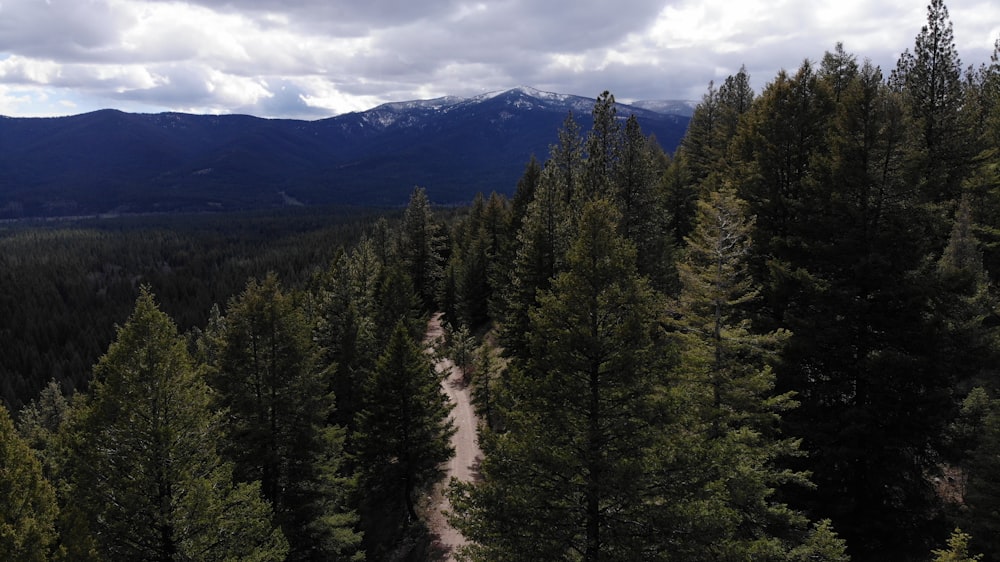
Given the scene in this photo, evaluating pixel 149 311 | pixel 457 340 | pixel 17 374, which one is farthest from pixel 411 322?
pixel 17 374

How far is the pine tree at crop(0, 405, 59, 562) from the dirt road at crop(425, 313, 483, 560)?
528 inches

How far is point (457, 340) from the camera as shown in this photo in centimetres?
4800

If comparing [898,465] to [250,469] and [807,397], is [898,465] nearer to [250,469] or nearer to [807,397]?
[807,397]

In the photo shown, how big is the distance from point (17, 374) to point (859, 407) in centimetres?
12787

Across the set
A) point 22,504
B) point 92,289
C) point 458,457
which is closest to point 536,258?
point 458,457

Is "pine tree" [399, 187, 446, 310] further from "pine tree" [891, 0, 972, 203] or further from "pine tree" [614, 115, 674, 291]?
"pine tree" [891, 0, 972, 203]

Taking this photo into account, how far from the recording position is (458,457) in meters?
37.4

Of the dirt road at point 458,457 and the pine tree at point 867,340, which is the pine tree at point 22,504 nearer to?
the dirt road at point 458,457

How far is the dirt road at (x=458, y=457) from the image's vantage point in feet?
96.0

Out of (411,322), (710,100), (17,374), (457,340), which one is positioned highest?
(710,100)

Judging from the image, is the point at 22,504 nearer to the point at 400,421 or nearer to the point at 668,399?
the point at 668,399

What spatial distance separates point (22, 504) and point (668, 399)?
638 inches

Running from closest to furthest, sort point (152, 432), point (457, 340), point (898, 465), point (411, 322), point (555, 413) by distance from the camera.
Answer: point (555, 413) → point (152, 432) → point (898, 465) → point (411, 322) → point (457, 340)

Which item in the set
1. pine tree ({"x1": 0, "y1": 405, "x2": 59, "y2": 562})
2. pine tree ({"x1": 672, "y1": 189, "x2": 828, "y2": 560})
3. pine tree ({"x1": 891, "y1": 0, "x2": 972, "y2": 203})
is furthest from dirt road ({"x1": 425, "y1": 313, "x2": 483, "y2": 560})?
pine tree ({"x1": 891, "y1": 0, "x2": 972, "y2": 203})
